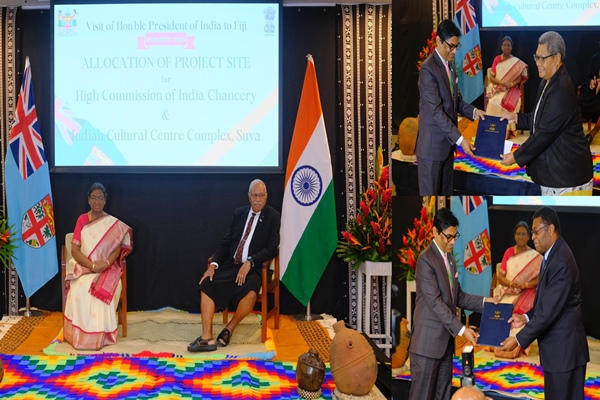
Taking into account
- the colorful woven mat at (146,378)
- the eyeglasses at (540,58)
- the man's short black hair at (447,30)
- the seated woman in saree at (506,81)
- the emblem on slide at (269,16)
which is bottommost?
the colorful woven mat at (146,378)

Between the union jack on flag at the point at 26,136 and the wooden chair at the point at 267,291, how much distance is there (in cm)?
158

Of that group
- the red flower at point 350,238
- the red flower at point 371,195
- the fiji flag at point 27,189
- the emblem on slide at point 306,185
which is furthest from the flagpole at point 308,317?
the fiji flag at point 27,189

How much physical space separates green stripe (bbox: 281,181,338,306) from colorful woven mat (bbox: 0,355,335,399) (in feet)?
3.81

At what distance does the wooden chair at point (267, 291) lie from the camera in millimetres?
5430

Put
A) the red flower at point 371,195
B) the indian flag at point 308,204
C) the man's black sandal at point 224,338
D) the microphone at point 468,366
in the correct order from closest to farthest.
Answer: the microphone at point 468,366 → the man's black sandal at point 224,338 → the red flower at point 371,195 → the indian flag at point 308,204

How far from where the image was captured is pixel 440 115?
67.4 inches

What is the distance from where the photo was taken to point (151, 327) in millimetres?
5895

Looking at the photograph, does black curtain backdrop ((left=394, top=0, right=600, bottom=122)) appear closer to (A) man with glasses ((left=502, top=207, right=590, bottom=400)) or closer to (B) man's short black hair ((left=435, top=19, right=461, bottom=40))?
(B) man's short black hair ((left=435, top=19, right=461, bottom=40))

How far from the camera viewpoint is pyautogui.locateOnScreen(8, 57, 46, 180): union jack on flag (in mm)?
5934

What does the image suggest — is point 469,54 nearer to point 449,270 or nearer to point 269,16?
point 449,270

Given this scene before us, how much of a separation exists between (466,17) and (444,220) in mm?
442

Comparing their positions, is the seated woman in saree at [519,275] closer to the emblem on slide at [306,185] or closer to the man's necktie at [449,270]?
the man's necktie at [449,270]

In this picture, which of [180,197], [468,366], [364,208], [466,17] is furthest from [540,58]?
[180,197]

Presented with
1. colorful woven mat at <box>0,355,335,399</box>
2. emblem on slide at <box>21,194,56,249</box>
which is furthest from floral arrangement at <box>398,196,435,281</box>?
emblem on slide at <box>21,194,56,249</box>
